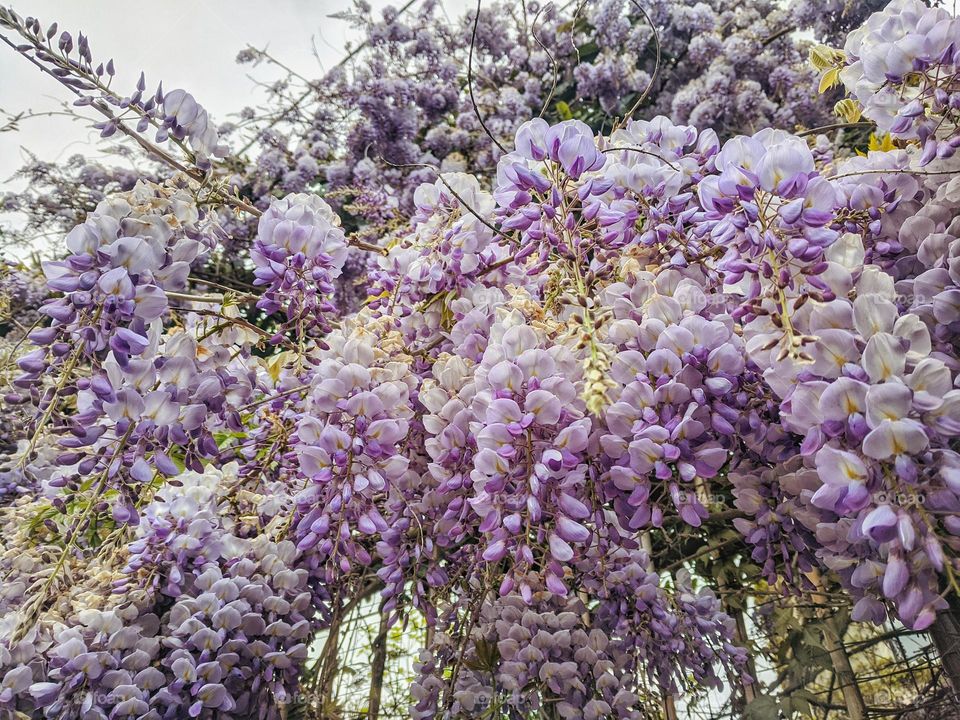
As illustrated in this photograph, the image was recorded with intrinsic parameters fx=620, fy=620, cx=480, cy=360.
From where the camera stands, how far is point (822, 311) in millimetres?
540

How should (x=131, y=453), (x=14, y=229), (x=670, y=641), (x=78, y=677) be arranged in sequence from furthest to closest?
(x=14, y=229)
(x=670, y=641)
(x=78, y=677)
(x=131, y=453)

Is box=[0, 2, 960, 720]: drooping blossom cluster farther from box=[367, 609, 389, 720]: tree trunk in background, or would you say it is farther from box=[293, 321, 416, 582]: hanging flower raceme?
box=[367, 609, 389, 720]: tree trunk in background

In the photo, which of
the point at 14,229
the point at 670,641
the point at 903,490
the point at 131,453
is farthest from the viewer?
the point at 14,229

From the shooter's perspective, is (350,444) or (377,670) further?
(377,670)

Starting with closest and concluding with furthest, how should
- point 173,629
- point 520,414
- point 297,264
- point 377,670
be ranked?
1. point 520,414
2. point 297,264
3. point 173,629
4. point 377,670

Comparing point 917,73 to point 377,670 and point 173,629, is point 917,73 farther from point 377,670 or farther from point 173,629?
point 377,670

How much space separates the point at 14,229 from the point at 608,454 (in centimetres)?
225

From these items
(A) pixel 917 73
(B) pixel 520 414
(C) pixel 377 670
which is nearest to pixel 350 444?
(B) pixel 520 414

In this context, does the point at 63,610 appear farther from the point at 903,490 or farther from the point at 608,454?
the point at 903,490

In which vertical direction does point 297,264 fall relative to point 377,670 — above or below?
above

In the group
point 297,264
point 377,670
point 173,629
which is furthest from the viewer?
point 377,670

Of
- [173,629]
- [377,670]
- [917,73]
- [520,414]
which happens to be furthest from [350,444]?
[377,670]

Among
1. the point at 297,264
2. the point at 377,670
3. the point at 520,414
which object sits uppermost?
the point at 297,264

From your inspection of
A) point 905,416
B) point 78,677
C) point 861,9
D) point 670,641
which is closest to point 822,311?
point 905,416
